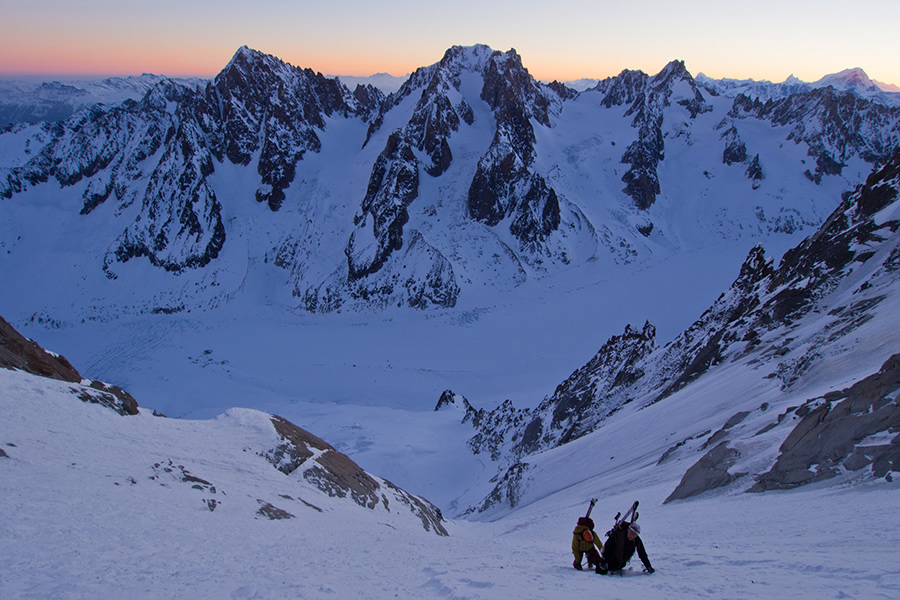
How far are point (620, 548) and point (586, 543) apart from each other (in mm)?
644

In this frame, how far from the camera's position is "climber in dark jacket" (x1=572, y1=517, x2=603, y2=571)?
8297 millimetres

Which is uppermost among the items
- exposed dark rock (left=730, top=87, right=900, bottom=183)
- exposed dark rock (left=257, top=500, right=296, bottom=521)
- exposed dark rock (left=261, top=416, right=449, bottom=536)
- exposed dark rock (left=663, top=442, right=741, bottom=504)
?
exposed dark rock (left=730, top=87, right=900, bottom=183)

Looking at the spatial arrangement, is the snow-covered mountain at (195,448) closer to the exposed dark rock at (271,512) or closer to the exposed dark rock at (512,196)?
the exposed dark rock at (271,512)

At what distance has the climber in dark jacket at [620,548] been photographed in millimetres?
7887

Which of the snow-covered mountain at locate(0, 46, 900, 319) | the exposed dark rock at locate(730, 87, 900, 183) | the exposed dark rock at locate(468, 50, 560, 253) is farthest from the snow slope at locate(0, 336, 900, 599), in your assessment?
the exposed dark rock at locate(730, 87, 900, 183)

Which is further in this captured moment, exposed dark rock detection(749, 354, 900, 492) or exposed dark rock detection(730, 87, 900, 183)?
exposed dark rock detection(730, 87, 900, 183)

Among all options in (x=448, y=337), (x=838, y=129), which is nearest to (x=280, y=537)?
(x=448, y=337)

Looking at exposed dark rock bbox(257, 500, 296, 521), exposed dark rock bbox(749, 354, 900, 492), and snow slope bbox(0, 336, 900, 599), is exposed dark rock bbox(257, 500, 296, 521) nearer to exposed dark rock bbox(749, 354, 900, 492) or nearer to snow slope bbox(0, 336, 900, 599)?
→ snow slope bbox(0, 336, 900, 599)

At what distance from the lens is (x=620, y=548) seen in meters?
7.94

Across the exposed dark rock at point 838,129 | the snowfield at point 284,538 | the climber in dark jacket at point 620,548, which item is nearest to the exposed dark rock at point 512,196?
the snowfield at point 284,538

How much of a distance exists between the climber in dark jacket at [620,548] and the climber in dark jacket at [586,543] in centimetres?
17

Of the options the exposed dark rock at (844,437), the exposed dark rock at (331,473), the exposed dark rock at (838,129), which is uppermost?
the exposed dark rock at (838,129)

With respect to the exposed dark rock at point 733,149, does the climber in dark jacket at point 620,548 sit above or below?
below

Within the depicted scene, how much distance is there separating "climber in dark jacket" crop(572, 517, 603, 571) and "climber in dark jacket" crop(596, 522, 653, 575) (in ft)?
0.57
